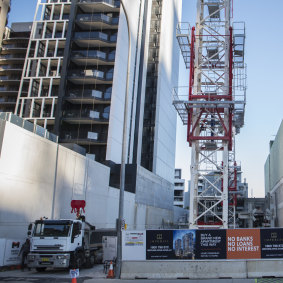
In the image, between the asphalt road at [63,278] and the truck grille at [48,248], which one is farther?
the truck grille at [48,248]

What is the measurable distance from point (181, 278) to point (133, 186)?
3353 centimetres

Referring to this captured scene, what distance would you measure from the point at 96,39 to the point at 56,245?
3897 cm

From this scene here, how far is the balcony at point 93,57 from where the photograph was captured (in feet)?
168

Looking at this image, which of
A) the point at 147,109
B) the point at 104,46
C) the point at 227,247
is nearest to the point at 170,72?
the point at 147,109

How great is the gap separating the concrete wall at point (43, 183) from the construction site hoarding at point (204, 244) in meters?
9.23

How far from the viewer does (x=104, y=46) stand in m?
52.9

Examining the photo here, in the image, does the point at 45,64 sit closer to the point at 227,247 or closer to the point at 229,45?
the point at 229,45

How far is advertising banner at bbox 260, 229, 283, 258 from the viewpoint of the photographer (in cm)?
1575

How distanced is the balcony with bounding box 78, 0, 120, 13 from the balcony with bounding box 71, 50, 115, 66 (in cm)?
712

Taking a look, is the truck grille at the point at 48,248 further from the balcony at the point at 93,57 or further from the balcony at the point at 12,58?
the balcony at the point at 12,58

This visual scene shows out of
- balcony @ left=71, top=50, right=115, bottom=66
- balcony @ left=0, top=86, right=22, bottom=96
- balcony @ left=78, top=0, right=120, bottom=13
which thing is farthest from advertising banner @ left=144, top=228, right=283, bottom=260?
balcony @ left=0, top=86, right=22, bottom=96

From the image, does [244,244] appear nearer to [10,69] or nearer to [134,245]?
[134,245]

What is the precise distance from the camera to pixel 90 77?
167ft

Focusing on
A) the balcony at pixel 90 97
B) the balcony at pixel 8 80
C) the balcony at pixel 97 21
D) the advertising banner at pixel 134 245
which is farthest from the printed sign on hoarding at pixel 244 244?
the balcony at pixel 8 80
